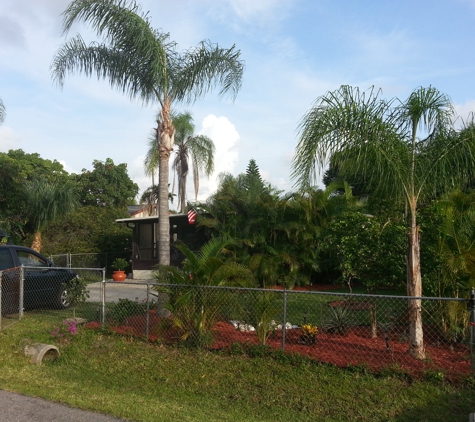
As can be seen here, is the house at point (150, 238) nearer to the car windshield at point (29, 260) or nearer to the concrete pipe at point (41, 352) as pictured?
the car windshield at point (29, 260)

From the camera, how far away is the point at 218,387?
256 inches

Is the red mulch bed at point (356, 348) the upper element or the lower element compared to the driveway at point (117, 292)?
lower

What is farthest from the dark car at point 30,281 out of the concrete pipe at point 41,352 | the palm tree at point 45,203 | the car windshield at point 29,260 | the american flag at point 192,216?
the palm tree at point 45,203

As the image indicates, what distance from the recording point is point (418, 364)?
6.53m

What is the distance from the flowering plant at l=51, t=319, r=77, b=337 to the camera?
8.92 m

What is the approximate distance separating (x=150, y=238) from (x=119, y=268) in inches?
76.7

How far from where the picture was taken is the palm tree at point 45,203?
67.7ft

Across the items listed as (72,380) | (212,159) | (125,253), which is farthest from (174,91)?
(212,159)

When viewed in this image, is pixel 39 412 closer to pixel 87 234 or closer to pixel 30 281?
pixel 30 281

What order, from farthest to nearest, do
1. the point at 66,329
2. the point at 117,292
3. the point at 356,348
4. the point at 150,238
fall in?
1. the point at 150,238
2. the point at 117,292
3. the point at 66,329
4. the point at 356,348

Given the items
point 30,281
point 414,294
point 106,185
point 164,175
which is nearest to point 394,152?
point 414,294

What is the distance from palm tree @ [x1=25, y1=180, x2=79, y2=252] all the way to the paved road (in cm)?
1567

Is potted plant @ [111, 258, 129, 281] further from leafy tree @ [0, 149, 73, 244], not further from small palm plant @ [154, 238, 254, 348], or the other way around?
small palm plant @ [154, 238, 254, 348]

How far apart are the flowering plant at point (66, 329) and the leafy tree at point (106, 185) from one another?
2897 cm
